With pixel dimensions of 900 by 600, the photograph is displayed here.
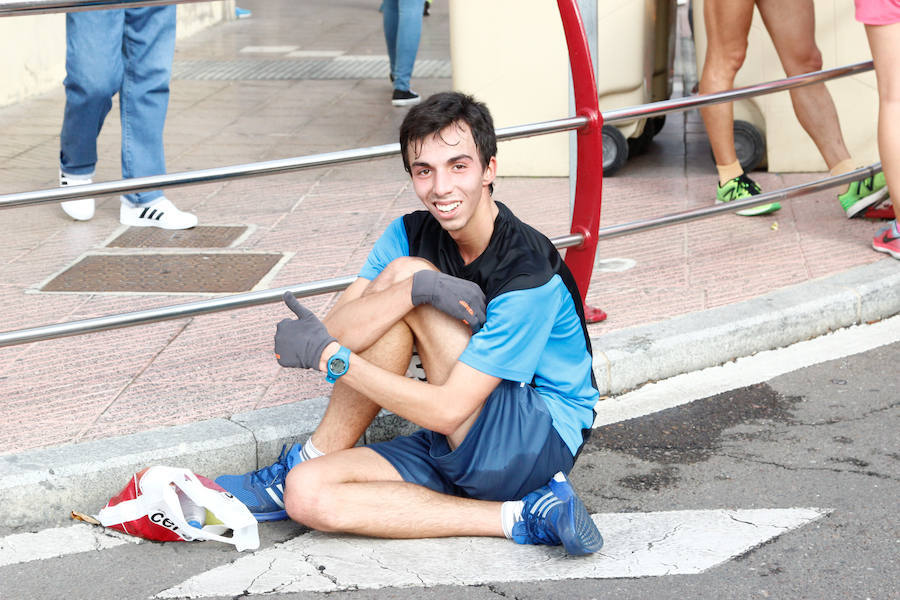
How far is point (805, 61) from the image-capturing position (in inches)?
208

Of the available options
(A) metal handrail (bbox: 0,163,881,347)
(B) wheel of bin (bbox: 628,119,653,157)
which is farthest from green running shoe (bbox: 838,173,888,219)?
(B) wheel of bin (bbox: 628,119,653,157)

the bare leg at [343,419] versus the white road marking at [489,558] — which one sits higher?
the bare leg at [343,419]

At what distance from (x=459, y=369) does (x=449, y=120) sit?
59 centimetres

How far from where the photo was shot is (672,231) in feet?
17.1

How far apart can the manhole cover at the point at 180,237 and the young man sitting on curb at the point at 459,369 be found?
2.33m

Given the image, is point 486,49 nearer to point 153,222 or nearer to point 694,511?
point 153,222

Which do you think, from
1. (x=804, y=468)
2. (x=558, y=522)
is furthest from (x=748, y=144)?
(x=558, y=522)

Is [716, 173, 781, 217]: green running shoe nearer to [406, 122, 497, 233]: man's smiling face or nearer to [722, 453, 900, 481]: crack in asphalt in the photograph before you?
[722, 453, 900, 481]: crack in asphalt

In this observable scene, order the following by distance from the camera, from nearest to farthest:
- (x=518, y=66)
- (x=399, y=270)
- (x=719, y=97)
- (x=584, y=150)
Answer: (x=399, y=270)
(x=584, y=150)
(x=719, y=97)
(x=518, y=66)

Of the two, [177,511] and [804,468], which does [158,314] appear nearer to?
[177,511]

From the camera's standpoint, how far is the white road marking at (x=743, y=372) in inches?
149

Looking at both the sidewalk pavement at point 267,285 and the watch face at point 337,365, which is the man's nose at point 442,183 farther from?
the sidewalk pavement at point 267,285

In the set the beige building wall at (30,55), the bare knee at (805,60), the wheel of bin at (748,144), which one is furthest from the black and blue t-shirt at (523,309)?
the beige building wall at (30,55)

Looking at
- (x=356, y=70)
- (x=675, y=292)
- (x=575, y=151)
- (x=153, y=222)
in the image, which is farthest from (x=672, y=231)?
(x=356, y=70)
